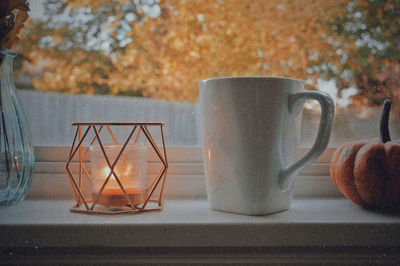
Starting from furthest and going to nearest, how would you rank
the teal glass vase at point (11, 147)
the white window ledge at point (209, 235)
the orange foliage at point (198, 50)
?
the orange foliage at point (198, 50)
the teal glass vase at point (11, 147)
the white window ledge at point (209, 235)

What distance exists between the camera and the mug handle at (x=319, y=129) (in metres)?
0.54

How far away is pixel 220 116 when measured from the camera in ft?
1.90

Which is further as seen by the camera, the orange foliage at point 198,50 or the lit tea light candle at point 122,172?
the orange foliage at point 198,50

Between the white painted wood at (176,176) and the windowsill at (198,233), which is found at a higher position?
the white painted wood at (176,176)

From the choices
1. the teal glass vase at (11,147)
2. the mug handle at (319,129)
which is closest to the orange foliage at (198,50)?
the teal glass vase at (11,147)

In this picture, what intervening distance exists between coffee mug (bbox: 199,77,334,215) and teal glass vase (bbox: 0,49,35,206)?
39 cm

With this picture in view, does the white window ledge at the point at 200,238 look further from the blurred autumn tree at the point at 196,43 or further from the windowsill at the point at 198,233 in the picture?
the blurred autumn tree at the point at 196,43

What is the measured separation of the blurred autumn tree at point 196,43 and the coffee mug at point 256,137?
23 cm

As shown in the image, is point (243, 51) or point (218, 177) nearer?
point (218, 177)

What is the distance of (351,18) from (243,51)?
28cm

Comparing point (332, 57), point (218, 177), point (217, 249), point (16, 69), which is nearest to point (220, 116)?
point (218, 177)

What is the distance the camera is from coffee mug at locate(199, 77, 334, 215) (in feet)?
1.82

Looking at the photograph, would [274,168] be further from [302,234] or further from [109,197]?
[109,197]

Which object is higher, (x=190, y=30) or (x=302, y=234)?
(x=190, y=30)
